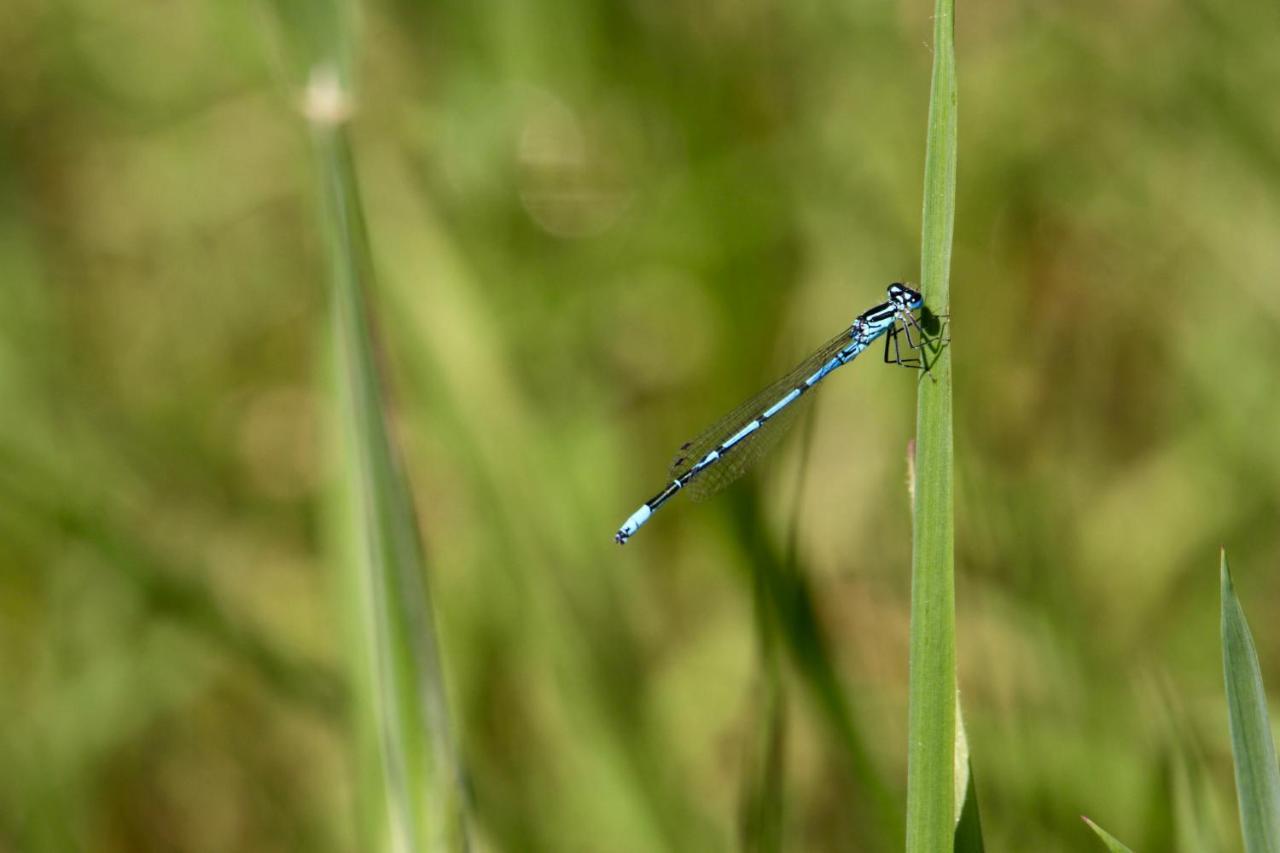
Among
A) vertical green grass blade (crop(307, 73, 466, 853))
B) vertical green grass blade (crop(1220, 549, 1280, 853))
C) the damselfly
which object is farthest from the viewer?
the damselfly

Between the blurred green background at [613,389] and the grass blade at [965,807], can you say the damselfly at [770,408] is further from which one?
the grass blade at [965,807]

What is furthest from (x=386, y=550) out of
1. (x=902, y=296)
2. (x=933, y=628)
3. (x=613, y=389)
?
(x=613, y=389)

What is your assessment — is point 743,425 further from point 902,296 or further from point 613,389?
point 613,389

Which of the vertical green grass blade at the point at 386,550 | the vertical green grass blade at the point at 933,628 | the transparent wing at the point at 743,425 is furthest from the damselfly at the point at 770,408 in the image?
the vertical green grass blade at the point at 933,628

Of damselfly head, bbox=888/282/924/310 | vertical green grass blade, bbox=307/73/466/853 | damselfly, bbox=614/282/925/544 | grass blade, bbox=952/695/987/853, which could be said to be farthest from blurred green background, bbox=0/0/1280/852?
grass blade, bbox=952/695/987/853

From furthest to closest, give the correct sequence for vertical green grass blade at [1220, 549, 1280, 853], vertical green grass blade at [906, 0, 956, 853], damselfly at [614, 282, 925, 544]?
damselfly at [614, 282, 925, 544] < vertical green grass blade at [906, 0, 956, 853] < vertical green grass blade at [1220, 549, 1280, 853]

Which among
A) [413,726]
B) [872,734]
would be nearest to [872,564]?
[872,734]

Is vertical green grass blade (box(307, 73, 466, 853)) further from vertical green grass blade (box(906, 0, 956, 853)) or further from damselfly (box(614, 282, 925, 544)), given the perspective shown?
damselfly (box(614, 282, 925, 544))
